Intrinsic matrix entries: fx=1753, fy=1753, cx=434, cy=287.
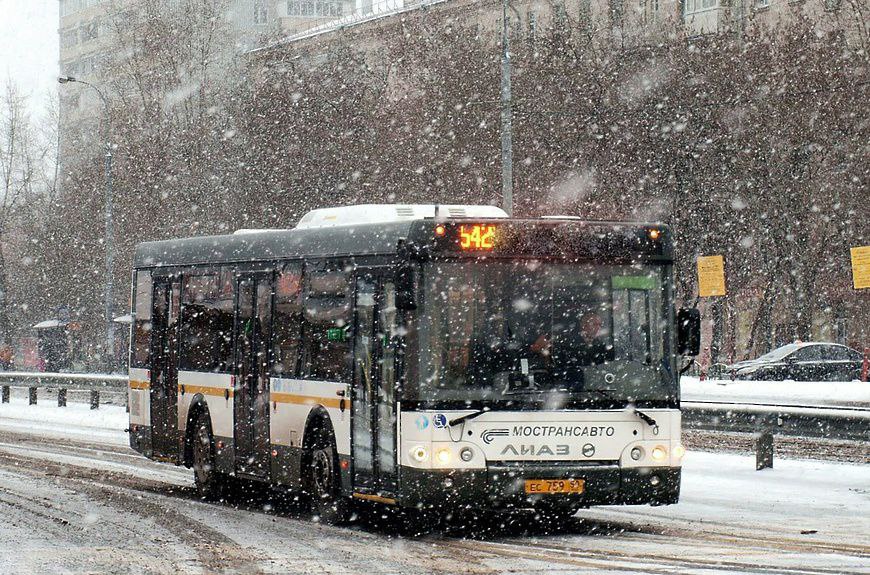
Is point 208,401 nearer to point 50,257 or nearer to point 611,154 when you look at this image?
point 611,154

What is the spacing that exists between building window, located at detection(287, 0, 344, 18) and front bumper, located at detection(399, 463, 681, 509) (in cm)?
10397

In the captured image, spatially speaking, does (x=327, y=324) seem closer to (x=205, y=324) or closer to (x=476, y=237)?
(x=476, y=237)

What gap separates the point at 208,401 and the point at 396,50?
123 feet

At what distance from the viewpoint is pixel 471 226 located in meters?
13.0

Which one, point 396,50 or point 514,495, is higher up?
point 396,50

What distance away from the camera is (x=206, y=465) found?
17.0m

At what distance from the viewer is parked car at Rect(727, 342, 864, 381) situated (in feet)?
133

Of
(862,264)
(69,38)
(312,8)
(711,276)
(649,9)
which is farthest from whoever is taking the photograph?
(69,38)

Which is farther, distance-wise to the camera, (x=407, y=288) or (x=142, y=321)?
(x=142, y=321)

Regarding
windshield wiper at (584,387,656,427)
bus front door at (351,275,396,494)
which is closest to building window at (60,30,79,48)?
bus front door at (351,275,396,494)

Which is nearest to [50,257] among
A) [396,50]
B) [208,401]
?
[396,50]

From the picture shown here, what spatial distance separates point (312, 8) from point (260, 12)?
10.5 metres

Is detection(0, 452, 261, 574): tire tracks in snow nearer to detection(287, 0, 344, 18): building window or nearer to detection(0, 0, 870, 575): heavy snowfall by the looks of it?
detection(0, 0, 870, 575): heavy snowfall


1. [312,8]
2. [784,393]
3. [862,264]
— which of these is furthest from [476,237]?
[312,8]
